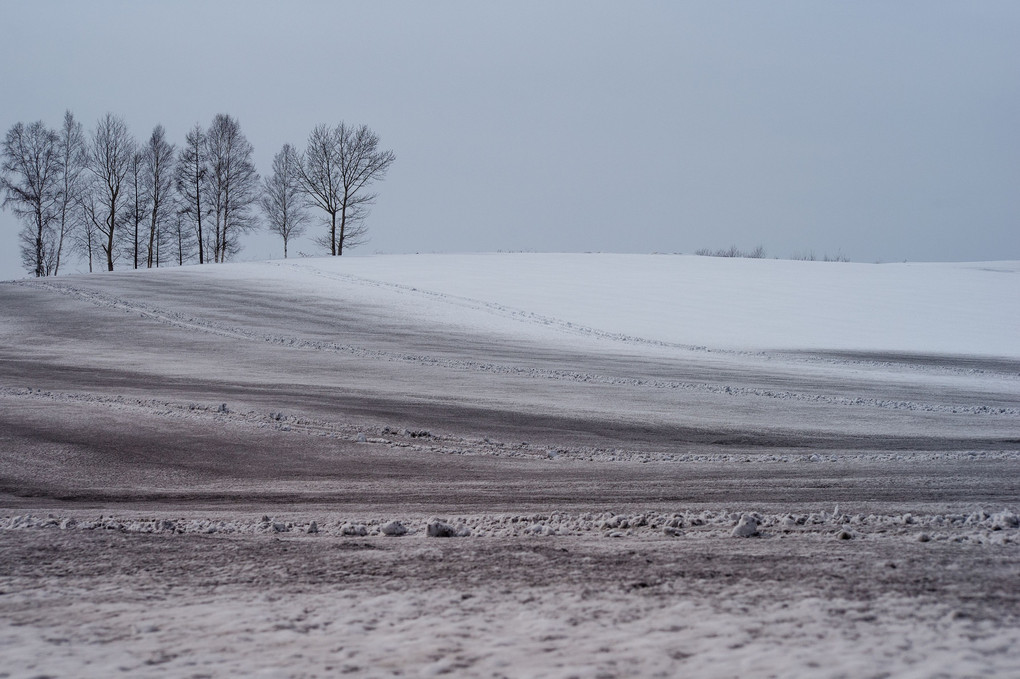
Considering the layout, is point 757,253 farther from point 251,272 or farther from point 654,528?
point 654,528

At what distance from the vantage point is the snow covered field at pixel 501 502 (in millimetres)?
3670

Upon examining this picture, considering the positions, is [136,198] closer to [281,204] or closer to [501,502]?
[281,204]

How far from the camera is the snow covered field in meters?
3.67

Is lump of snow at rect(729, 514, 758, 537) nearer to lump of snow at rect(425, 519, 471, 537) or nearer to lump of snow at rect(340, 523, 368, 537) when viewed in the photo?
lump of snow at rect(425, 519, 471, 537)

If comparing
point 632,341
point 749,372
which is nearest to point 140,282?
point 632,341

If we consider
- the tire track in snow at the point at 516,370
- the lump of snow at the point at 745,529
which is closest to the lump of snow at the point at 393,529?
the lump of snow at the point at 745,529

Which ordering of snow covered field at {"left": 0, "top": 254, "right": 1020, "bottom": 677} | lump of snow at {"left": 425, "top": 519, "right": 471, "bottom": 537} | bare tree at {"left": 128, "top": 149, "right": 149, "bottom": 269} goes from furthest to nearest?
1. bare tree at {"left": 128, "top": 149, "right": 149, "bottom": 269}
2. lump of snow at {"left": 425, "top": 519, "right": 471, "bottom": 537}
3. snow covered field at {"left": 0, "top": 254, "right": 1020, "bottom": 677}

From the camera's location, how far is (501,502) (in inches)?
283

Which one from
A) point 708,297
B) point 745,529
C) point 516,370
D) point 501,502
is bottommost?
point 501,502

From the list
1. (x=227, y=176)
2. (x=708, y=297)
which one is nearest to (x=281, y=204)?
(x=227, y=176)

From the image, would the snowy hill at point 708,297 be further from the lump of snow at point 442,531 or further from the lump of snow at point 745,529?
the lump of snow at point 442,531

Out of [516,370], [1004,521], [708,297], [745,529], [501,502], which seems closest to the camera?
[745,529]

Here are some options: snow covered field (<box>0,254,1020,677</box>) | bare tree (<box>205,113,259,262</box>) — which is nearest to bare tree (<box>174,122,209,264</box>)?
bare tree (<box>205,113,259,262</box>)

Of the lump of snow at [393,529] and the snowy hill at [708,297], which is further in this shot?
the snowy hill at [708,297]
